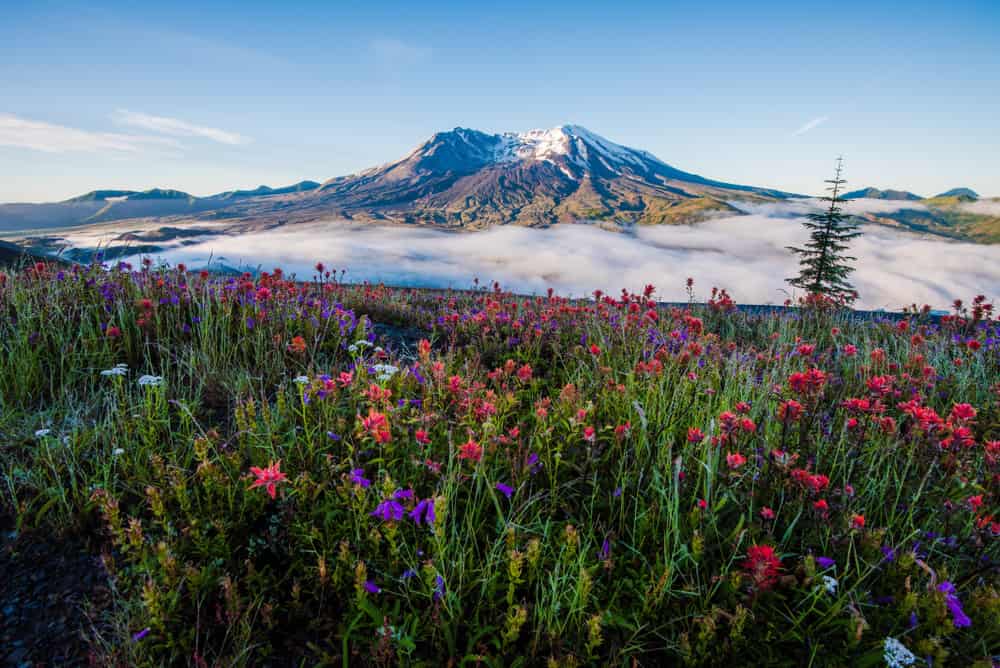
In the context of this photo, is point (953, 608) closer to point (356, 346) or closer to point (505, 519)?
point (505, 519)

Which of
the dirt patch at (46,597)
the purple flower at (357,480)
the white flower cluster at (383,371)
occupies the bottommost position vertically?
the dirt patch at (46,597)

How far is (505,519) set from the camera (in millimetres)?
2367

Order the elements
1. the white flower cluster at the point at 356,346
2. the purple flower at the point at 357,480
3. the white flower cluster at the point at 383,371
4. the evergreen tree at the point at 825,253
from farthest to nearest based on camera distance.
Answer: the evergreen tree at the point at 825,253
the white flower cluster at the point at 356,346
the white flower cluster at the point at 383,371
the purple flower at the point at 357,480

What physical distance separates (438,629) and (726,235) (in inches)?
5857

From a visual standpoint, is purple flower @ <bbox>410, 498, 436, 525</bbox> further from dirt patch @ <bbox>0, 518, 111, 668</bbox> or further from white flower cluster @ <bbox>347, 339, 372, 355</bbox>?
white flower cluster @ <bbox>347, 339, 372, 355</bbox>

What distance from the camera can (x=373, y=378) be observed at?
3809mm

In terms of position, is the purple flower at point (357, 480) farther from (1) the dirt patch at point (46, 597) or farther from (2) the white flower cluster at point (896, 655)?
(2) the white flower cluster at point (896, 655)

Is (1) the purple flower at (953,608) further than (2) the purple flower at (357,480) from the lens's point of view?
No

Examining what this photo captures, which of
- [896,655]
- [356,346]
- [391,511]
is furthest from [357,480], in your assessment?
[356,346]

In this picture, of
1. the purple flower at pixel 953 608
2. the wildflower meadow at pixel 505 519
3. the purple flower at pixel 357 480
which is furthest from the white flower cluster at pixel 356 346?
the purple flower at pixel 953 608

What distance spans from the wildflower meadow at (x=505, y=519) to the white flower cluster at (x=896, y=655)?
1cm

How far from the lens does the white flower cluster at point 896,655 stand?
162 centimetres

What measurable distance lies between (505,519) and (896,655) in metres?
1.61

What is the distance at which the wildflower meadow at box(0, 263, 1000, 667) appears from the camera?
1.85 meters
